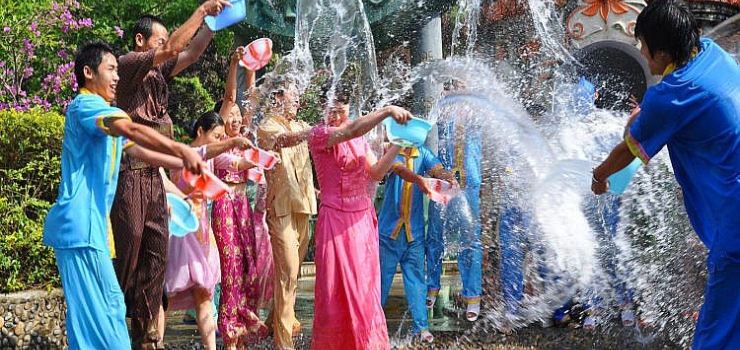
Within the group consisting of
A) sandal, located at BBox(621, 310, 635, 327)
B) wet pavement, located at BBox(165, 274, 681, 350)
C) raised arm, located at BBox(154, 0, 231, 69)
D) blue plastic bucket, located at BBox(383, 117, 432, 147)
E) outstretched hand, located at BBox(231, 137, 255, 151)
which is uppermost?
Result: raised arm, located at BBox(154, 0, 231, 69)

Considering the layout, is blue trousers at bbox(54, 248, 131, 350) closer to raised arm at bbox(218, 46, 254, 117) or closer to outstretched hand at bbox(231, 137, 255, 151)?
outstretched hand at bbox(231, 137, 255, 151)

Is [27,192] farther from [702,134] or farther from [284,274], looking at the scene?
[702,134]

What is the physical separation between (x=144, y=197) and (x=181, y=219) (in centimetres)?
28

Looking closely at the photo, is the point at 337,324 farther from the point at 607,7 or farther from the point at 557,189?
the point at 607,7

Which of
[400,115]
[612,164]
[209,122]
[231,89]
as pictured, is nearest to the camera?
[612,164]

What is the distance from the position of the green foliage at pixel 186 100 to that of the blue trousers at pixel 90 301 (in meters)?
10.5

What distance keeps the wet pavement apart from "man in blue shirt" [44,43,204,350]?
265 cm

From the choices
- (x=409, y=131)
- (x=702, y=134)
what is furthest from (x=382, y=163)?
(x=702, y=134)

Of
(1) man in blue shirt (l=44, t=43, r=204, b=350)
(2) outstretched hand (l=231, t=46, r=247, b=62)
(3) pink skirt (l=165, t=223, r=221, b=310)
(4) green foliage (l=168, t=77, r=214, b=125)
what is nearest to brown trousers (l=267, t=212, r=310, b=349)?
(3) pink skirt (l=165, t=223, r=221, b=310)

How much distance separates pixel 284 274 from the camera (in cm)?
662

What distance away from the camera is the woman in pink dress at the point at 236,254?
6477mm

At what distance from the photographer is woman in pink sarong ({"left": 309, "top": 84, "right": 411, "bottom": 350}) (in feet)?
18.0

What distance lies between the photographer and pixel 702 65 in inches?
149

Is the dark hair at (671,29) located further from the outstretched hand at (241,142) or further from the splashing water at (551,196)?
the splashing water at (551,196)
